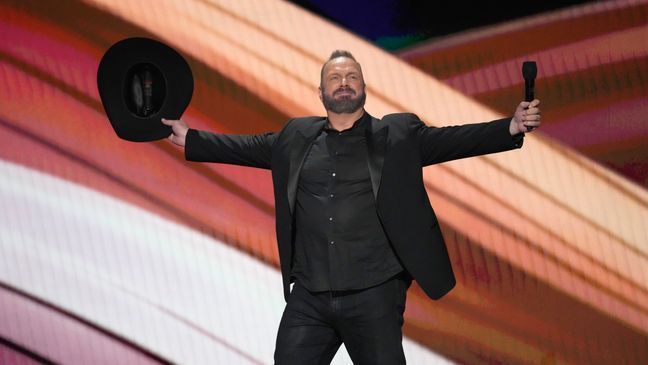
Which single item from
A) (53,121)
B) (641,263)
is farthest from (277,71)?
(641,263)

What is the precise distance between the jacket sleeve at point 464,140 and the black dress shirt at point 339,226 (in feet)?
0.56

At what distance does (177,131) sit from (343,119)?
537 millimetres

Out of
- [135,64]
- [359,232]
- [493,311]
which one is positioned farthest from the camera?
[493,311]

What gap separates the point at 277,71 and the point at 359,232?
44.9 inches

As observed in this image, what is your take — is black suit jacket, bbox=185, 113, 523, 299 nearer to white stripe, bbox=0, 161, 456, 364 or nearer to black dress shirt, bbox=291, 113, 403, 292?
black dress shirt, bbox=291, 113, 403, 292

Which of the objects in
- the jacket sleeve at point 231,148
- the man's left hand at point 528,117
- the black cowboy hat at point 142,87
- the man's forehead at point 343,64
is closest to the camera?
the man's left hand at point 528,117

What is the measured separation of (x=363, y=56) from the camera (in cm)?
343

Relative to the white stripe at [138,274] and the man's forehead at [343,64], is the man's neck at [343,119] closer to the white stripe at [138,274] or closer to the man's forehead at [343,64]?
the man's forehead at [343,64]

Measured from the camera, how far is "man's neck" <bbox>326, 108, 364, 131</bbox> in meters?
2.64

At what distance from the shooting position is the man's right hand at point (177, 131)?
2830 mm

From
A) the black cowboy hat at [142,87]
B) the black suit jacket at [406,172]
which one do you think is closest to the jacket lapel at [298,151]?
the black suit jacket at [406,172]

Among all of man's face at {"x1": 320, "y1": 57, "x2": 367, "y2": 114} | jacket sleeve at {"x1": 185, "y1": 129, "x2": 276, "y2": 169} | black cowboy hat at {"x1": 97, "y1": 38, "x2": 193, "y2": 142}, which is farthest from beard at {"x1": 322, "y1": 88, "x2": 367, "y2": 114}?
black cowboy hat at {"x1": 97, "y1": 38, "x2": 193, "y2": 142}

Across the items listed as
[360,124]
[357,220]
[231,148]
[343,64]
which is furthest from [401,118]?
[231,148]

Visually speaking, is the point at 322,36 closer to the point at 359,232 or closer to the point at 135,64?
the point at 135,64
